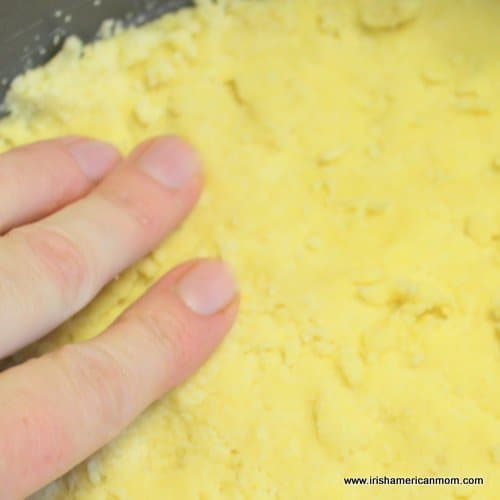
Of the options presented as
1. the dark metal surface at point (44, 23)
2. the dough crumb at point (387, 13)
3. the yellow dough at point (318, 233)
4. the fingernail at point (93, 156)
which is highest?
the dark metal surface at point (44, 23)

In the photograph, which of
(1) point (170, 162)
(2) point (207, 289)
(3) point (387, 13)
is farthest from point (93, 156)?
(3) point (387, 13)

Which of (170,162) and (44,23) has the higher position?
(44,23)

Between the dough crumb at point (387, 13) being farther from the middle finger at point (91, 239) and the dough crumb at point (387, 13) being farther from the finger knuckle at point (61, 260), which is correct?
the finger knuckle at point (61, 260)

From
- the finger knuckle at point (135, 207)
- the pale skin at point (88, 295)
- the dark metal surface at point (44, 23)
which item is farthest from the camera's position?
the dark metal surface at point (44, 23)

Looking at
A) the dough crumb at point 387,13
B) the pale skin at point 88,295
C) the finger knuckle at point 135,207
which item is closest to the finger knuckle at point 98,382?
the pale skin at point 88,295

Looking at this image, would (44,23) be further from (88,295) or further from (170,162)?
(88,295)

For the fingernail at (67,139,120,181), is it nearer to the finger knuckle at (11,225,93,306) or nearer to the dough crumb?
the finger knuckle at (11,225,93,306)

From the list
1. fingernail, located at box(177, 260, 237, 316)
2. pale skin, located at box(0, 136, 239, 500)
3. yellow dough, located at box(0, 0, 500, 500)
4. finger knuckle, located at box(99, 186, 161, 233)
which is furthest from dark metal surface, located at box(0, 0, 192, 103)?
fingernail, located at box(177, 260, 237, 316)
